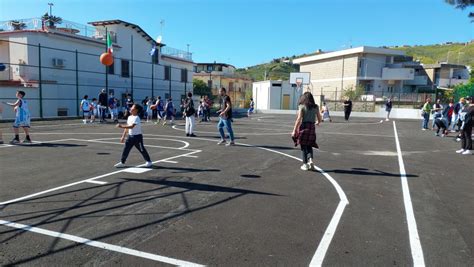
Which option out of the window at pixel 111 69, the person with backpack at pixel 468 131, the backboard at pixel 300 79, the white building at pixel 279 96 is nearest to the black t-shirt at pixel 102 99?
the window at pixel 111 69

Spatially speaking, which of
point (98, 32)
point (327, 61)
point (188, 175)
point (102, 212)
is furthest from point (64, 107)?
point (327, 61)

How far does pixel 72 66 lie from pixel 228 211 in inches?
1059

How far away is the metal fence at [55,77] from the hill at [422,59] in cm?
7486

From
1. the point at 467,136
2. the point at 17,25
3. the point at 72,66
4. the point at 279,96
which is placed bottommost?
the point at 467,136

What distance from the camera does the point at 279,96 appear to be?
5472cm

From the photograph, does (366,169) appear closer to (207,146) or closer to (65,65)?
(207,146)

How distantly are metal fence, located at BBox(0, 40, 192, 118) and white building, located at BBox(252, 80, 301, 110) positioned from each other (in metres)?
25.1

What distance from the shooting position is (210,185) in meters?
6.78

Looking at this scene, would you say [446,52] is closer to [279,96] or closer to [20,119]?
[279,96]

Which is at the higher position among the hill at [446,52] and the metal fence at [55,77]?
the hill at [446,52]

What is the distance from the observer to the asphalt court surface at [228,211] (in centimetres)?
392

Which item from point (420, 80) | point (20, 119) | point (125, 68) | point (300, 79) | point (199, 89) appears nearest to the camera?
point (20, 119)

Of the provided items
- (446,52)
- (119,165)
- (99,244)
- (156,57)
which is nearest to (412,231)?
(99,244)

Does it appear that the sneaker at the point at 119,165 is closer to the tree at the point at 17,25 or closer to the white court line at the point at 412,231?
the white court line at the point at 412,231
